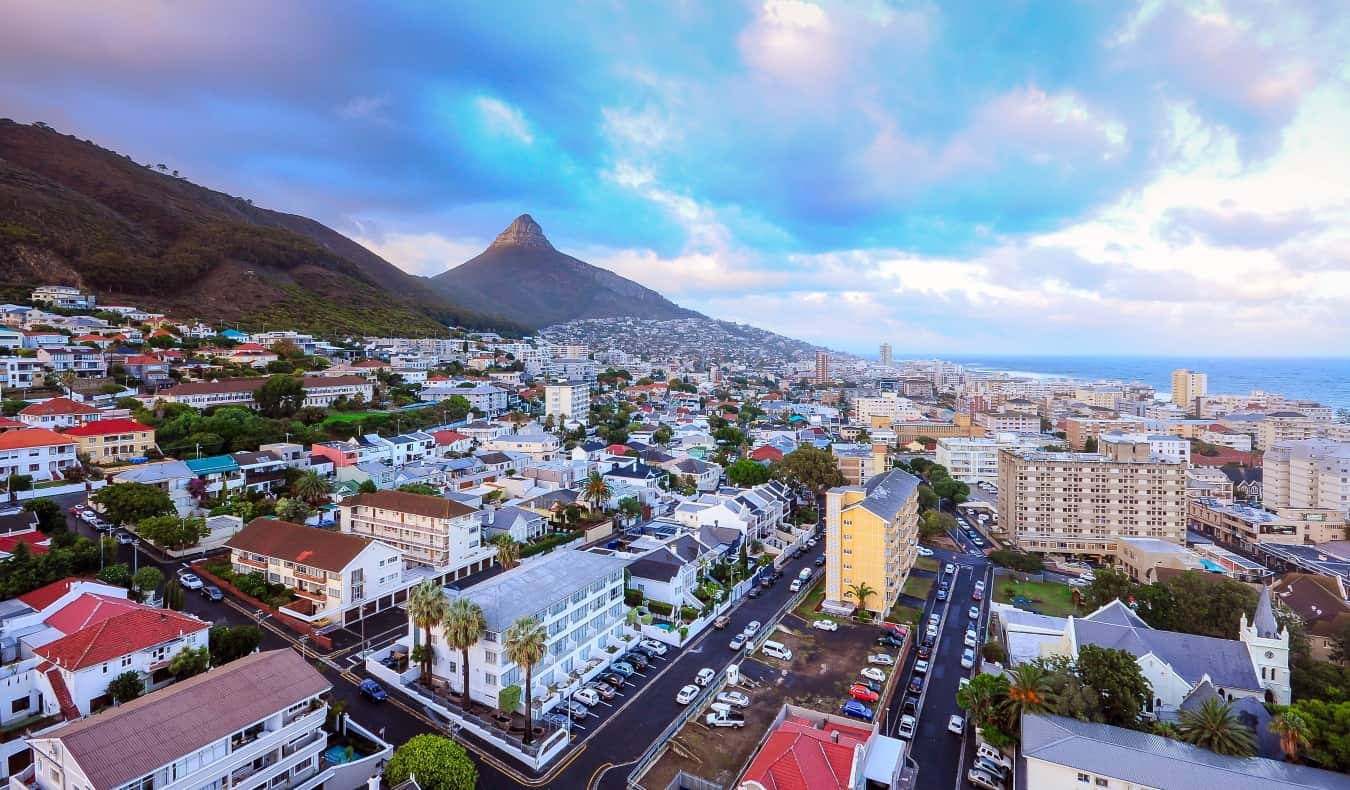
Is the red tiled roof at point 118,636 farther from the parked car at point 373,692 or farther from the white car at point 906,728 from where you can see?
the white car at point 906,728

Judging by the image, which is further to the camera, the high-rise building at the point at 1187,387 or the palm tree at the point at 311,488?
the high-rise building at the point at 1187,387

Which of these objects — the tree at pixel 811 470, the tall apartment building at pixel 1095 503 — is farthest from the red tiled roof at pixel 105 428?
the tall apartment building at pixel 1095 503

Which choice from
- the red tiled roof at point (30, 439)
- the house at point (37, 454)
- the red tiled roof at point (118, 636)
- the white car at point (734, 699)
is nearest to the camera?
the red tiled roof at point (118, 636)

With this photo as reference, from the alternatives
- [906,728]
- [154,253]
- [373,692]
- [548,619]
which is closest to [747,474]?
[906,728]

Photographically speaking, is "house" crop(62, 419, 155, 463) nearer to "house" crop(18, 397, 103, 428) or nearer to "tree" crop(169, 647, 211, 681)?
"house" crop(18, 397, 103, 428)

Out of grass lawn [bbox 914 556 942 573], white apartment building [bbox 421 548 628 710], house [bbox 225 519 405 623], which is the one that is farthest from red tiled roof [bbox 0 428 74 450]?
grass lawn [bbox 914 556 942 573]
